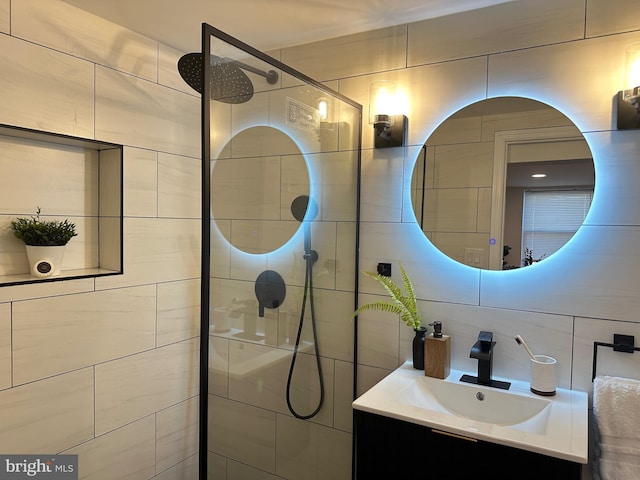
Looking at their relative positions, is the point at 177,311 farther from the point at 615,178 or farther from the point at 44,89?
the point at 615,178

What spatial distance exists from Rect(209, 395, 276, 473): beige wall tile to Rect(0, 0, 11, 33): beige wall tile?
1.55m

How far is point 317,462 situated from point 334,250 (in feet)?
3.31

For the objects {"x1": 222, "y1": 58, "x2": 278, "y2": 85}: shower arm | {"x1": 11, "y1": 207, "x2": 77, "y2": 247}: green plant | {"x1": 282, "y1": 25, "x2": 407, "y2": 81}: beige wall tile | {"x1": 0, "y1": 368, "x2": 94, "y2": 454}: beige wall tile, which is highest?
{"x1": 282, "y1": 25, "x2": 407, "y2": 81}: beige wall tile

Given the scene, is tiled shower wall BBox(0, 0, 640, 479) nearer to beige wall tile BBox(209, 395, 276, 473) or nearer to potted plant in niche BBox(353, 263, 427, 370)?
potted plant in niche BBox(353, 263, 427, 370)

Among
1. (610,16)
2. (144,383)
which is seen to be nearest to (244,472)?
(144,383)

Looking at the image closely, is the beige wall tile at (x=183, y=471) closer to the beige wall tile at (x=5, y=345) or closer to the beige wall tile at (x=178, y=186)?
the beige wall tile at (x=5, y=345)

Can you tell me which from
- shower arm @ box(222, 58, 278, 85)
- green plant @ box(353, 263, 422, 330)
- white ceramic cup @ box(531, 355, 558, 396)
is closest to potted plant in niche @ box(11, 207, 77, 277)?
shower arm @ box(222, 58, 278, 85)

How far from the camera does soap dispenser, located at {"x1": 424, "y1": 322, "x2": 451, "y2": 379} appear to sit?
1839 millimetres

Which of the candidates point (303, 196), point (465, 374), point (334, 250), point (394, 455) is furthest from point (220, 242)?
point (465, 374)

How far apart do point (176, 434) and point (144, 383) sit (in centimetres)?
39

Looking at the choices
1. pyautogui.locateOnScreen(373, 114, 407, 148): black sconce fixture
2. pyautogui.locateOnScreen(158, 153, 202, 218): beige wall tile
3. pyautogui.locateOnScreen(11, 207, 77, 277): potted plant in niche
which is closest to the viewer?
pyautogui.locateOnScreen(11, 207, 77, 277): potted plant in niche

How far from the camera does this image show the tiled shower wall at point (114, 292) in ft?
5.69

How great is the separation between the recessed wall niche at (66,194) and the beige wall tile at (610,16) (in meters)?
2.04

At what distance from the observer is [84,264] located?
2.08 meters
